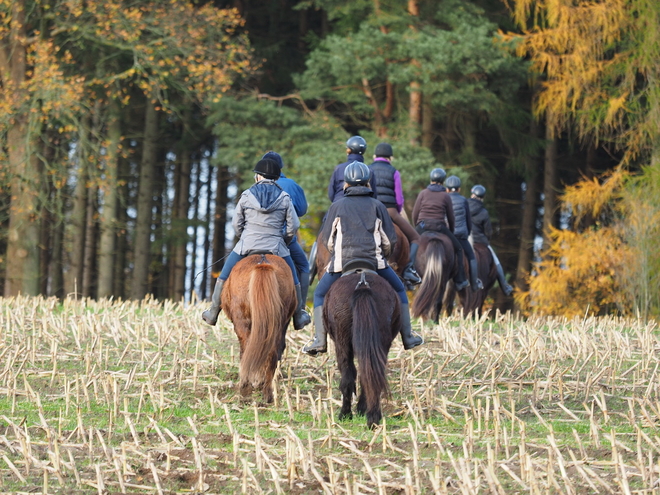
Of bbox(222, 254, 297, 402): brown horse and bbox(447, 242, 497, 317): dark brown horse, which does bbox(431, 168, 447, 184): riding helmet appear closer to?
bbox(447, 242, 497, 317): dark brown horse

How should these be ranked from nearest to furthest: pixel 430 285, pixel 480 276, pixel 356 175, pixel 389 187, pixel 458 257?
pixel 356 175 → pixel 389 187 → pixel 430 285 → pixel 458 257 → pixel 480 276

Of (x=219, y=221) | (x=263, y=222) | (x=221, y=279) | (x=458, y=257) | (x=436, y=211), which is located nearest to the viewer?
(x=263, y=222)

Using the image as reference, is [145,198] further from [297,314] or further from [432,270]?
[297,314]

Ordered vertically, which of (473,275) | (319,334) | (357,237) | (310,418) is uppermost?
(357,237)

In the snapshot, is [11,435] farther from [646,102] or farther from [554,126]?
[554,126]

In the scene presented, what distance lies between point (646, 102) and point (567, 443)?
1769 cm

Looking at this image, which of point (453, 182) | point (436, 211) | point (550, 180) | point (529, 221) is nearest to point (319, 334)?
point (436, 211)

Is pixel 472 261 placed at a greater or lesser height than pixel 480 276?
greater

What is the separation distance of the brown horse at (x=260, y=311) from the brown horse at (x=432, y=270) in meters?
5.19

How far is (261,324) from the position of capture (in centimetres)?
825

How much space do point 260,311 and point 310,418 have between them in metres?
1.01

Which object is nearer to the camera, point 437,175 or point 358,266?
point 358,266

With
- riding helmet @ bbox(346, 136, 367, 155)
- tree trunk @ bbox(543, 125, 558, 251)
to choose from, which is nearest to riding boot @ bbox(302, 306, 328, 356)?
riding helmet @ bbox(346, 136, 367, 155)

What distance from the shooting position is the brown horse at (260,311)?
827cm
